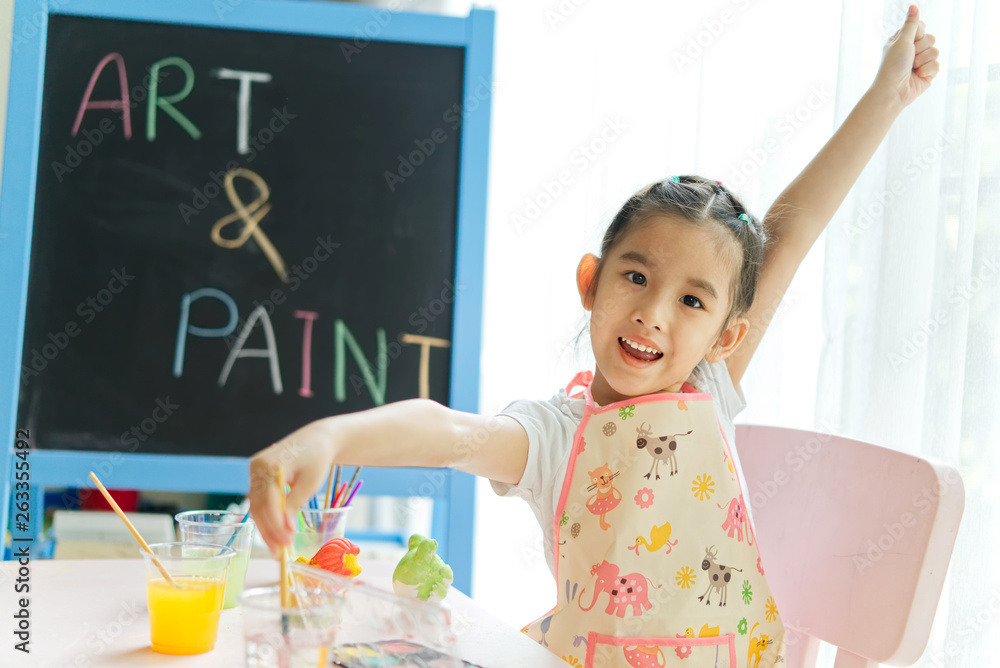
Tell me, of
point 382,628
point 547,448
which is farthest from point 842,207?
point 382,628

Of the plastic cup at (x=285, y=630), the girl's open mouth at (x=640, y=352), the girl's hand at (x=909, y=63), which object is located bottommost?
the plastic cup at (x=285, y=630)

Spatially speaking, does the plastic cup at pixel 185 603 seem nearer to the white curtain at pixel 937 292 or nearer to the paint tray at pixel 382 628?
the paint tray at pixel 382 628

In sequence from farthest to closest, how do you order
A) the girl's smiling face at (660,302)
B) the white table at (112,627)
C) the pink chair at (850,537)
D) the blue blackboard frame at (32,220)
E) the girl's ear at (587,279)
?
1. the blue blackboard frame at (32,220)
2. the girl's ear at (587,279)
3. the girl's smiling face at (660,302)
4. the pink chair at (850,537)
5. the white table at (112,627)

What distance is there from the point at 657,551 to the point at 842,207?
57 cm

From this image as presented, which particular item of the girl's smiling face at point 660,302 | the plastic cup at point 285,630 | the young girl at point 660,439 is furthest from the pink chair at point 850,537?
the plastic cup at point 285,630

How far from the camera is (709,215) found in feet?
3.22

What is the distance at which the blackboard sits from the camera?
5.23 feet

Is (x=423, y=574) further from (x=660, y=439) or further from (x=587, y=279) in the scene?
(x=587, y=279)

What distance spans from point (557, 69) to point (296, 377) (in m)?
0.92

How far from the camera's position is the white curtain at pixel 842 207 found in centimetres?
98

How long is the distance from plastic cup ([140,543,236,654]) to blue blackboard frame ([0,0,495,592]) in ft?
2.76

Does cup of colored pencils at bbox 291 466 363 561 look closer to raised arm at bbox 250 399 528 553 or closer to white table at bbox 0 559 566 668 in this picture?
white table at bbox 0 559 566 668

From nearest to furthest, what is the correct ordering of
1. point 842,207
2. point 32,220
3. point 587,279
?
1. point 587,279
2. point 842,207
3. point 32,220

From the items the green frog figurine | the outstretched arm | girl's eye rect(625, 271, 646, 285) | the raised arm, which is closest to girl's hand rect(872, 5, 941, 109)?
the outstretched arm
